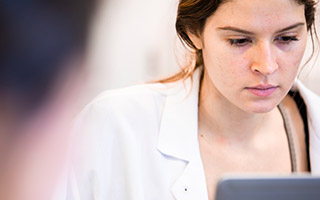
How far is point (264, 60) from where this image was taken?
4.09ft

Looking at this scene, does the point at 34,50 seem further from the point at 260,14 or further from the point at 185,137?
the point at 185,137

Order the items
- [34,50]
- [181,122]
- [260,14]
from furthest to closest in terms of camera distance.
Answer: [181,122] < [260,14] < [34,50]

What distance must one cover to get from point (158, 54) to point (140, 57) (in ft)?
0.36

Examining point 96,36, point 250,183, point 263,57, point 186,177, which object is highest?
point 96,36

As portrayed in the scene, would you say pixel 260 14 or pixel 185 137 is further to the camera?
pixel 185 137

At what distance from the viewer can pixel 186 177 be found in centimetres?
137

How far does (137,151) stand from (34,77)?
823mm

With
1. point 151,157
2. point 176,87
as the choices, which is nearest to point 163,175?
point 151,157

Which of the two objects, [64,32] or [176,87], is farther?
[176,87]

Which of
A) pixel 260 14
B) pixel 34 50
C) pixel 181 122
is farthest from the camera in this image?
pixel 181 122

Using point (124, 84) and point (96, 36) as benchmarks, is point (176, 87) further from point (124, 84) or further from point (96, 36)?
point (124, 84)

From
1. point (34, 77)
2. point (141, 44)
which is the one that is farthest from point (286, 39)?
point (141, 44)

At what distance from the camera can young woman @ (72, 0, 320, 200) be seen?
127 cm

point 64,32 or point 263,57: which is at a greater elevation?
point 64,32
